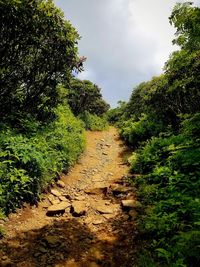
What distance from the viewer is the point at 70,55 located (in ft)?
40.4

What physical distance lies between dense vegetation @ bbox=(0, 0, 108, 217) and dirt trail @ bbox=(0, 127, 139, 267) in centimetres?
58

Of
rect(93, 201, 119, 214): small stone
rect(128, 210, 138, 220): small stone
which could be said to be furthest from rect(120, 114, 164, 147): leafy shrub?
rect(128, 210, 138, 220): small stone

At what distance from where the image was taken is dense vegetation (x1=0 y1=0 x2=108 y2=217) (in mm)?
8453

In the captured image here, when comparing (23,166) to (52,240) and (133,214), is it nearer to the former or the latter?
(52,240)

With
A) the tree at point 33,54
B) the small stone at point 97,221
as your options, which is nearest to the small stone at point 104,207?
the small stone at point 97,221

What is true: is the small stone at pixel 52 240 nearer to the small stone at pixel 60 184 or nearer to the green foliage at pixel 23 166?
the green foliage at pixel 23 166

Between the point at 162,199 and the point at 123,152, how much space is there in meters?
8.48

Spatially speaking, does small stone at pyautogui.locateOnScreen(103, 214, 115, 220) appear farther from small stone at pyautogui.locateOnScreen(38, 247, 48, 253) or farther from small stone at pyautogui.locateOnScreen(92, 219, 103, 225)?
small stone at pyautogui.locateOnScreen(38, 247, 48, 253)

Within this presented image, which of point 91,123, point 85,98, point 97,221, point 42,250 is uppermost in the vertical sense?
point 85,98

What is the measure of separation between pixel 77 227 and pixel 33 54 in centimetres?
731

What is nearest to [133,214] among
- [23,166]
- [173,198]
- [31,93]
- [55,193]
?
[173,198]

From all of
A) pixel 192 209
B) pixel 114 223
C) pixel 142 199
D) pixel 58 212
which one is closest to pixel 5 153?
pixel 58 212

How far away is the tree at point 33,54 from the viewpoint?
1012 cm

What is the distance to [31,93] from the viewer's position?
40.1ft
